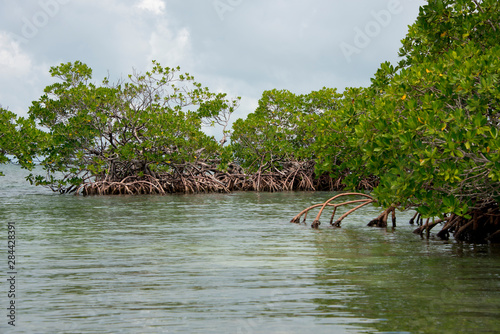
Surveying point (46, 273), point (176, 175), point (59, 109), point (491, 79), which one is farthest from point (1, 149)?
point (491, 79)

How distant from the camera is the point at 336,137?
8555 mm

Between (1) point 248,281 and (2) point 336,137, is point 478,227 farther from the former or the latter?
(1) point 248,281

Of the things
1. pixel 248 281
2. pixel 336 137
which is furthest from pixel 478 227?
pixel 248 281

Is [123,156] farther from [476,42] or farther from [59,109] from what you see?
[476,42]

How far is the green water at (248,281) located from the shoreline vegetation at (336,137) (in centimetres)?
77

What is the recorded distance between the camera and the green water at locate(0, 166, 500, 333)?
416 cm

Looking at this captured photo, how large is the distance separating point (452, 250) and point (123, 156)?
13591 millimetres

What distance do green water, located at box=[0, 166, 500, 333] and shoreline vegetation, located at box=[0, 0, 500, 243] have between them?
771 mm

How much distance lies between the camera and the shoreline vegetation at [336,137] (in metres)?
6.11

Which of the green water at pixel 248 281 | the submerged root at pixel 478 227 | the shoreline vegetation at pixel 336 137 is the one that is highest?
the shoreline vegetation at pixel 336 137

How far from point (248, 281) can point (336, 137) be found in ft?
11.8

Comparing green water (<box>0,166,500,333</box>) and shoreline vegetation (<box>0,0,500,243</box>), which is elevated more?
shoreline vegetation (<box>0,0,500,243</box>)

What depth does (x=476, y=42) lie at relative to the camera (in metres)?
8.02

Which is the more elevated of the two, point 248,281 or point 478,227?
point 478,227
